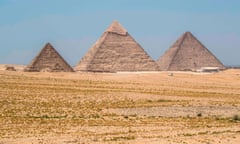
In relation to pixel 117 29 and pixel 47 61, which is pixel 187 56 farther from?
pixel 47 61

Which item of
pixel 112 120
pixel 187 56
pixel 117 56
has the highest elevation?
pixel 187 56

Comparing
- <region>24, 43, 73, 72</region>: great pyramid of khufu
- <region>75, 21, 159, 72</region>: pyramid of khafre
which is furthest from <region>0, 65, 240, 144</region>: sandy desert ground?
<region>75, 21, 159, 72</region>: pyramid of khafre

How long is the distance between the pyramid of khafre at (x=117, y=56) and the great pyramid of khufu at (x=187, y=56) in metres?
11.2

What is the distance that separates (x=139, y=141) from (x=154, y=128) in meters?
3.99

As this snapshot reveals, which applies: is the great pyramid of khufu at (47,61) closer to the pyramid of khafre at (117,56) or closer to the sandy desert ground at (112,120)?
the pyramid of khafre at (117,56)

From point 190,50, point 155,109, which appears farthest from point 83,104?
point 190,50

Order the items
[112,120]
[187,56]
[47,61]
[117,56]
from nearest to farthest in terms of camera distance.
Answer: [112,120], [47,61], [117,56], [187,56]

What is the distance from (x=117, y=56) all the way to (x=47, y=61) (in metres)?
35.9

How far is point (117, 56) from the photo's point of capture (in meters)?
115

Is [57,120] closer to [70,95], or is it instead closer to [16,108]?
[16,108]

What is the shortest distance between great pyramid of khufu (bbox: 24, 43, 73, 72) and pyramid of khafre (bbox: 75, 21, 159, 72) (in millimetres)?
30635

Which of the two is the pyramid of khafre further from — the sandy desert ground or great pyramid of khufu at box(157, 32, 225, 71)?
the sandy desert ground

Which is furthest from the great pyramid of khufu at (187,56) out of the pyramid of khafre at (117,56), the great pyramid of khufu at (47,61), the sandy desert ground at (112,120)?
the sandy desert ground at (112,120)

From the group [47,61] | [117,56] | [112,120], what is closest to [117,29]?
[117,56]
